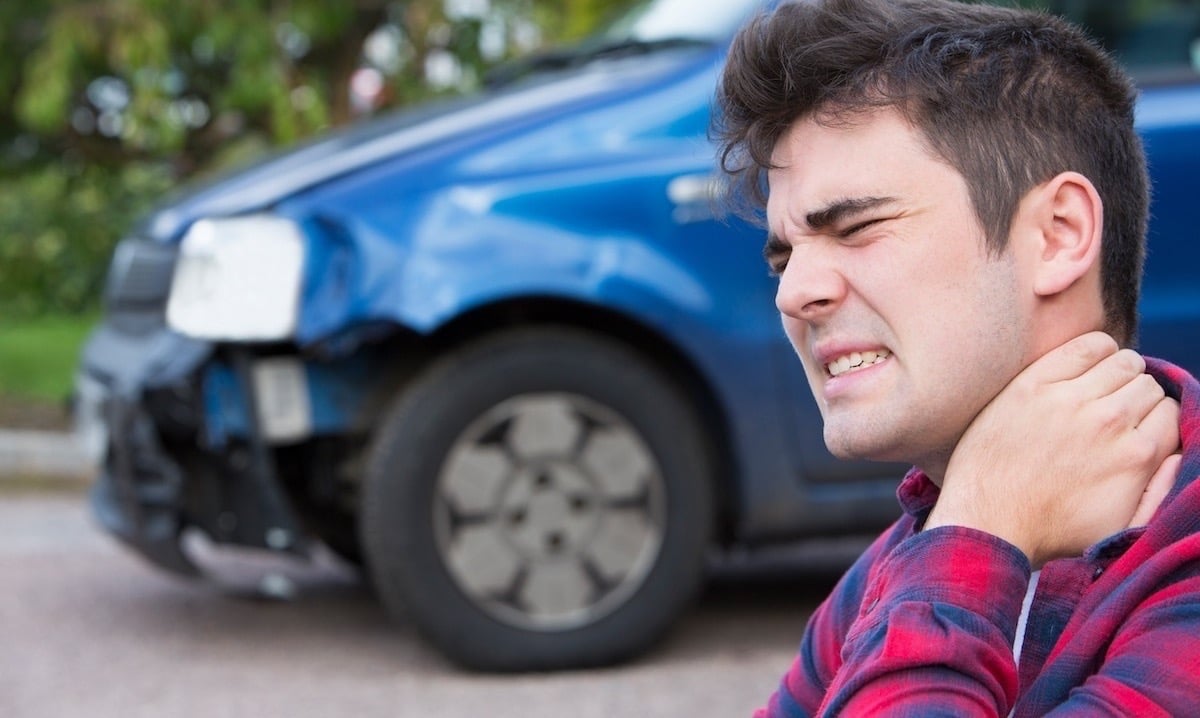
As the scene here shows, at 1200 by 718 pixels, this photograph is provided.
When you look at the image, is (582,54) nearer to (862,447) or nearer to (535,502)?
(535,502)

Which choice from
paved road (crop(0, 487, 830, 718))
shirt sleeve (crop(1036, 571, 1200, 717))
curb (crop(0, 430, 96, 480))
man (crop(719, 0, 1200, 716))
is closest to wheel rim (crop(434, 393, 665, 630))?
paved road (crop(0, 487, 830, 718))

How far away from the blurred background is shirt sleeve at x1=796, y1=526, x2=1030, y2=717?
6.67 meters

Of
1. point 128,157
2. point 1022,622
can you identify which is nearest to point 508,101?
point 1022,622

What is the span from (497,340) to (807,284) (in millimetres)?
2563

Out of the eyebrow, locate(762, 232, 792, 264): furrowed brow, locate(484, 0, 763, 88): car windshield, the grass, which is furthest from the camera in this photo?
the grass

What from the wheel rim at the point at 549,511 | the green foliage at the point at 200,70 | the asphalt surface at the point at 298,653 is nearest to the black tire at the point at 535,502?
the wheel rim at the point at 549,511

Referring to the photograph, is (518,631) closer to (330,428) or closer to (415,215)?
(330,428)

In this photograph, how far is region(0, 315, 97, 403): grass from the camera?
29.7 feet

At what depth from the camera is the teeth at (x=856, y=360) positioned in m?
1.46

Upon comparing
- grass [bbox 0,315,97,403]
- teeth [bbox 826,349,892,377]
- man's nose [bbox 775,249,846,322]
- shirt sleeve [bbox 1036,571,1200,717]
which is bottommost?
grass [bbox 0,315,97,403]

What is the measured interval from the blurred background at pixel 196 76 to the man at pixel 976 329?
6.45 metres

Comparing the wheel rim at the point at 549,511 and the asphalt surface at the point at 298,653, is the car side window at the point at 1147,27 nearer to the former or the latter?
the wheel rim at the point at 549,511

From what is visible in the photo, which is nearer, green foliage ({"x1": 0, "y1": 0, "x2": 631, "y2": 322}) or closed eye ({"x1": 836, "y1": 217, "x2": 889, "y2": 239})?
closed eye ({"x1": 836, "y1": 217, "x2": 889, "y2": 239})

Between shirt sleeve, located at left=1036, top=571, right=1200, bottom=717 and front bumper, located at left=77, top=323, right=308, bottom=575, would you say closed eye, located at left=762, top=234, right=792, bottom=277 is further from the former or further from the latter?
front bumper, located at left=77, top=323, right=308, bottom=575
